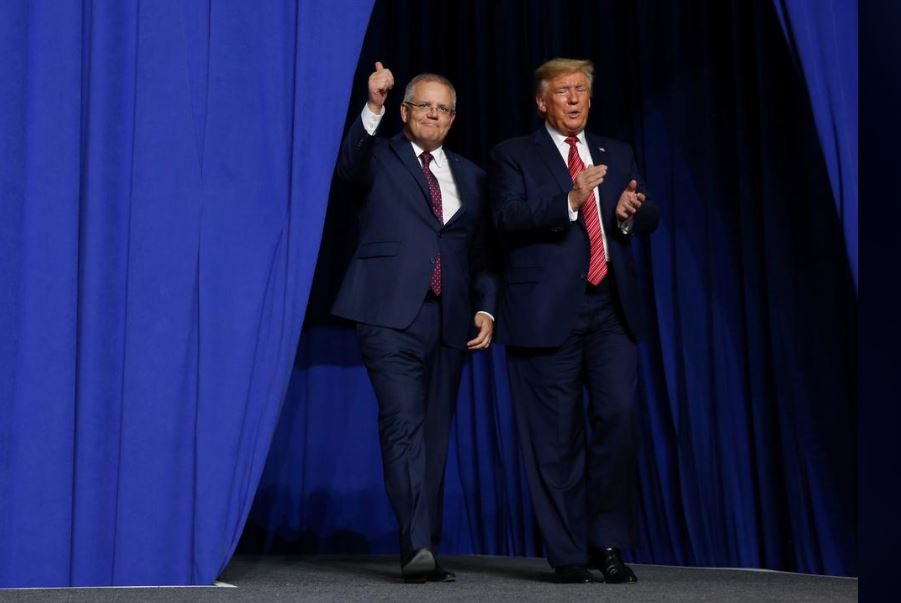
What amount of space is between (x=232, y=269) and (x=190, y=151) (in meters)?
0.33

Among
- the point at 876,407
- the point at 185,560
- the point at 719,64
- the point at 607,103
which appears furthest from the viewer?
the point at 607,103

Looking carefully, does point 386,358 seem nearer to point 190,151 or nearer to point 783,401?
point 190,151

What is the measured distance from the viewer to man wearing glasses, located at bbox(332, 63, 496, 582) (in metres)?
3.28

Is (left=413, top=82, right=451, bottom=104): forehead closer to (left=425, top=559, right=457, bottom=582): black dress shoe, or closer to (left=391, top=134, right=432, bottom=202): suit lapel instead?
(left=391, top=134, right=432, bottom=202): suit lapel

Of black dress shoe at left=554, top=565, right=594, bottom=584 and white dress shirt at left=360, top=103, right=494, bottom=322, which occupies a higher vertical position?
white dress shirt at left=360, top=103, right=494, bottom=322

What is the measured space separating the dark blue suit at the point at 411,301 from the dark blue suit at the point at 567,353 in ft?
0.46

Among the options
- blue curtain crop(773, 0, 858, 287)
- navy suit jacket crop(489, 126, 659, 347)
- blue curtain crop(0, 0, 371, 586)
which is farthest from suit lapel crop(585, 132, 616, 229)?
blue curtain crop(0, 0, 371, 586)

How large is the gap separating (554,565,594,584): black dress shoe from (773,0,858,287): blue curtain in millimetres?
1084

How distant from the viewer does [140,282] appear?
3.18 metres

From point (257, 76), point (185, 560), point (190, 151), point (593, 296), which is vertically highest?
point (257, 76)

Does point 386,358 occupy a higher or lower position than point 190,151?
lower

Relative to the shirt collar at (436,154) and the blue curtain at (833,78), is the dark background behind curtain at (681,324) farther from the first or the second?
the shirt collar at (436,154)

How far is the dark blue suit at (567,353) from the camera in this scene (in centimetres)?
334

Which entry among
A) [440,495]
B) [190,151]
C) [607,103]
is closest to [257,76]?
[190,151]
